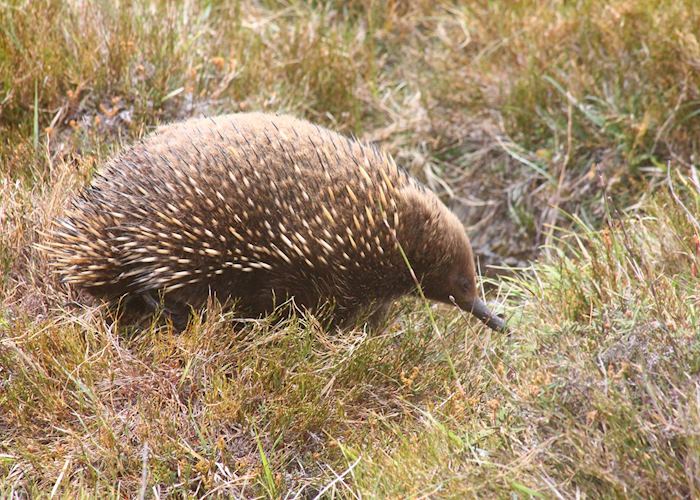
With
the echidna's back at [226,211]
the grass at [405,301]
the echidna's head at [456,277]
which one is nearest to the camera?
the grass at [405,301]

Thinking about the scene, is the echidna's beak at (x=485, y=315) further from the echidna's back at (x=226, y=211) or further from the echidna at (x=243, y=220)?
the echidna's back at (x=226, y=211)

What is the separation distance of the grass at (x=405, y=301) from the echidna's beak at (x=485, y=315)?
0.06 meters

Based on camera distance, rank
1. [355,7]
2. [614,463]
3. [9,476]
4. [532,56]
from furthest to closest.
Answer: [355,7] < [532,56] < [9,476] < [614,463]

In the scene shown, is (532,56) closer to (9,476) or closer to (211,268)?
(211,268)

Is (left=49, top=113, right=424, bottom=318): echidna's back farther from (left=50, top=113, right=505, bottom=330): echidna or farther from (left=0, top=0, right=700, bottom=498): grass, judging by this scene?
(left=0, top=0, right=700, bottom=498): grass

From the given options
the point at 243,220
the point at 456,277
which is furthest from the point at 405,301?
the point at 243,220

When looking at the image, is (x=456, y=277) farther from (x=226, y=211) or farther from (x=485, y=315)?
(x=226, y=211)

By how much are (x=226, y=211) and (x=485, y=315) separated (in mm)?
1089

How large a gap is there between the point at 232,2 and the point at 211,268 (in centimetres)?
249

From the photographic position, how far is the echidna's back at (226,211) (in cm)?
332

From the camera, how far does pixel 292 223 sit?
3375 mm

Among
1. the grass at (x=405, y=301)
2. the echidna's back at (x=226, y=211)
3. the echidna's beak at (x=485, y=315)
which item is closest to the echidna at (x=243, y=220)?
the echidna's back at (x=226, y=211)

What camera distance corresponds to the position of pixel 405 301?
12.9ft

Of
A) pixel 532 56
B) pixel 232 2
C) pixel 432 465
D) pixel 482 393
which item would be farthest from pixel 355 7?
pixel 432 465
